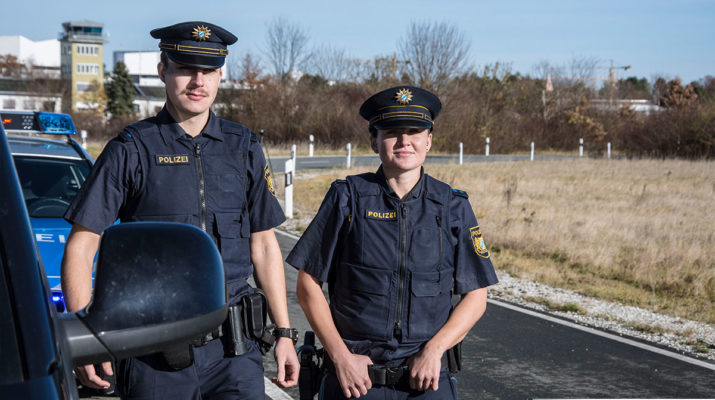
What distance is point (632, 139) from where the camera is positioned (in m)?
37.6

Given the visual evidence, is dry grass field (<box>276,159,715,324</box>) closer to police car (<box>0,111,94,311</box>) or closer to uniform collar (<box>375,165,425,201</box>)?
police car (<box>0,111,94,311</box>)

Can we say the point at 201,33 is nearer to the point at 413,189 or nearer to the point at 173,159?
the point at 173,159

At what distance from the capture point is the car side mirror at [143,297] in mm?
1523

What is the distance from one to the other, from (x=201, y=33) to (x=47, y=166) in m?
3.86

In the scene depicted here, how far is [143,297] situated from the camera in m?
1.53

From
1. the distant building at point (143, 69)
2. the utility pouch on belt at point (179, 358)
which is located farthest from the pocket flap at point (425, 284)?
the distant building at point (143, 69)

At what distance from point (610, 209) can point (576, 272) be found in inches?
276

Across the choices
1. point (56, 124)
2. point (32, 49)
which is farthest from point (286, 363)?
point (32, 49)

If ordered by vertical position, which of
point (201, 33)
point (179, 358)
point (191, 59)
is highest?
point (201, 33)

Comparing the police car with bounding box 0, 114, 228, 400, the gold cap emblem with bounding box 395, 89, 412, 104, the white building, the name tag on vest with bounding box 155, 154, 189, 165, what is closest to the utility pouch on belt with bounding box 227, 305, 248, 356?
the name tag on vest with bounding box 155, 154, 189, 165

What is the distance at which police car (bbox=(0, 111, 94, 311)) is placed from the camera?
5918 millimetres

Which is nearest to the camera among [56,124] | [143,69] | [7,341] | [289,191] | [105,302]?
[7,341]

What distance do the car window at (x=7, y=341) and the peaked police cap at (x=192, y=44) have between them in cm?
181

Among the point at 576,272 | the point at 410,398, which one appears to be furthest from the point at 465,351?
the point at 576,272
